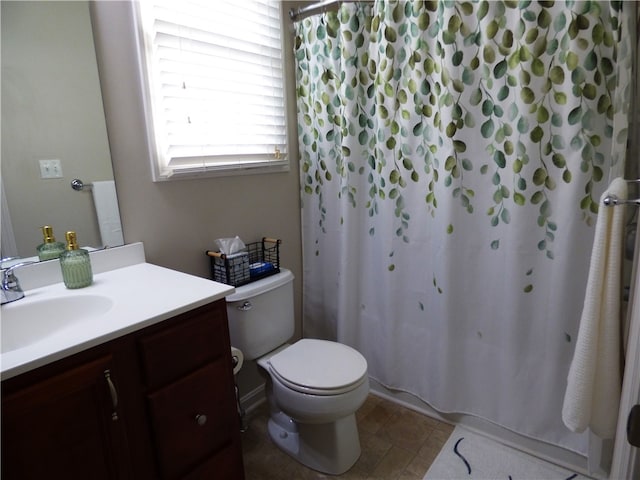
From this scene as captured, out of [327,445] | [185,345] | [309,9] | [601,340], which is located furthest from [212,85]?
[601,340]

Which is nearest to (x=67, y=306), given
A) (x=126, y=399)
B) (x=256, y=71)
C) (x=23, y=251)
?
(x=23, y=251)

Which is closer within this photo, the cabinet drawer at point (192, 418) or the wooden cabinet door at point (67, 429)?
the wooden cabinet door at point (67, 429)

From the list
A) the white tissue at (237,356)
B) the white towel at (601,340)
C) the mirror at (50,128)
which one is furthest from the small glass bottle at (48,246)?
the white towel at (601,340)

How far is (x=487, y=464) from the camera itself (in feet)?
5.32

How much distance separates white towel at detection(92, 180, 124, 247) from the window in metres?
0.18

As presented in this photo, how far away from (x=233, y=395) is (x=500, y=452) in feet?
3.98

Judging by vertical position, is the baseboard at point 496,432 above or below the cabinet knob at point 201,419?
below

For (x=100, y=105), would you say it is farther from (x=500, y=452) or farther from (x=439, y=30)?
(x=500, y=452)

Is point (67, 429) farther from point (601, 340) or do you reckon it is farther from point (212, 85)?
point (601, 340)

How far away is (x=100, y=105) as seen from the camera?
1.35 m

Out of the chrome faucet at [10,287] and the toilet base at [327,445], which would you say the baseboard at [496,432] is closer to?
the toilet base at [327,445]

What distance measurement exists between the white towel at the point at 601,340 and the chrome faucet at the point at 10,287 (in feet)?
Answer: 5.72

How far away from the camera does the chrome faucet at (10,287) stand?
1.11 meters

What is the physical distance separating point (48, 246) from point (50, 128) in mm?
383
